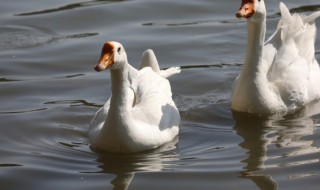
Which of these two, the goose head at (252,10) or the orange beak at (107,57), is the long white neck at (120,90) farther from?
the goose head at (252,10)

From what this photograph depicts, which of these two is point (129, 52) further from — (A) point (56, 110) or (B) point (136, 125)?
(B) point (136, 125)

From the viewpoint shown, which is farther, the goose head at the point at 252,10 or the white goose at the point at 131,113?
the goose head at the point at 252,10

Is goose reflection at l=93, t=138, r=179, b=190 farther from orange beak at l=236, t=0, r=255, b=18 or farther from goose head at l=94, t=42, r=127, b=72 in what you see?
orange beak at l=236, t=0, r=255, b=18

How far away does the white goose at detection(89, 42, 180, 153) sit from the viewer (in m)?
8.50

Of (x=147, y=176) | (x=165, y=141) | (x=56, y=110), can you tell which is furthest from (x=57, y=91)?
(x=147, y=176)

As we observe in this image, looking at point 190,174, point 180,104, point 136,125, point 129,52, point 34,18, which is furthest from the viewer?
point 34,18

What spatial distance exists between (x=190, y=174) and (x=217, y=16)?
19.1ft

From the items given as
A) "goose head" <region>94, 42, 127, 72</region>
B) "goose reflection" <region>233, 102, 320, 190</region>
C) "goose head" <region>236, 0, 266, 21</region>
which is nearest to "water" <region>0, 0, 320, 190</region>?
"goose reflection" <region>233, 102, 320, 190</region>

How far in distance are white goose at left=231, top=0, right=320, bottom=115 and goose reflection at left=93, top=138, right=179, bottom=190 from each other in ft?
4.62

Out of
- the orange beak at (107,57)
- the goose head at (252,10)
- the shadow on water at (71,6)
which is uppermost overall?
the goose head at (252,10)

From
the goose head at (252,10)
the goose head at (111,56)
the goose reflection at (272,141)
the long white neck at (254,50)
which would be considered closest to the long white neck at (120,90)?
the goose head at (111,56)

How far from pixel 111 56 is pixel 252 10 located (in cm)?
199

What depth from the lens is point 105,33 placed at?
42.1 ft

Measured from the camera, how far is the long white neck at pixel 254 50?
9914 mm
